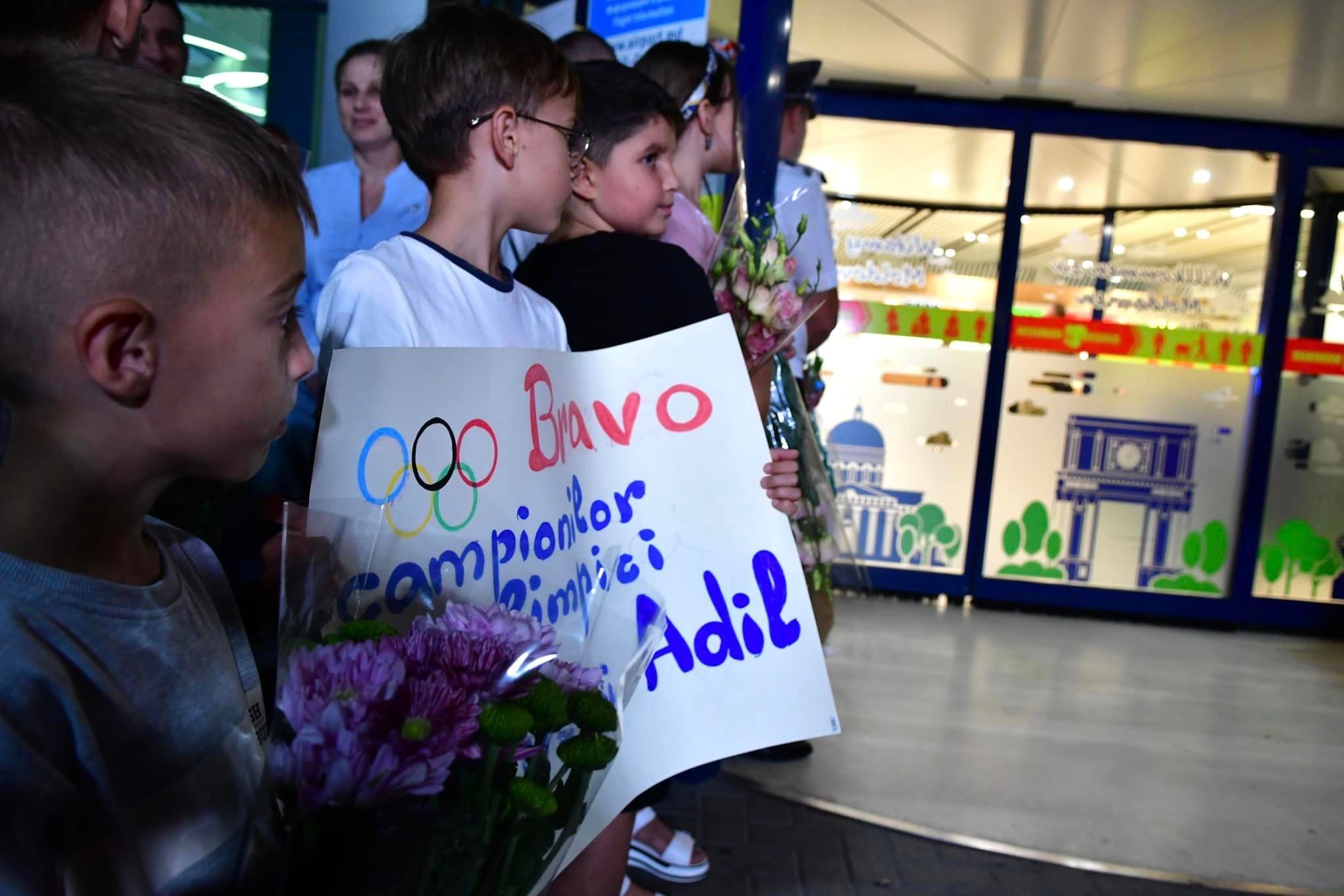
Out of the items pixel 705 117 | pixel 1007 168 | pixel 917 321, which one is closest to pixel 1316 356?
pixel 1007 168

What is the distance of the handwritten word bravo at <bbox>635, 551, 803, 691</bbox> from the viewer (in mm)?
1223

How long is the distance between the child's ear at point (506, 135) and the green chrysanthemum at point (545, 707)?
0.92m

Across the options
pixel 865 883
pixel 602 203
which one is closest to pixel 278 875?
pixel 602 203

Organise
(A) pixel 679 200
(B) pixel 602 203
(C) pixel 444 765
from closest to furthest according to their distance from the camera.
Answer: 1. (C) pixel 444 765
2. (B) pixel 602 203
3. (A) pixel 679 200

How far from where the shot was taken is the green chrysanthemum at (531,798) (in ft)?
2.00

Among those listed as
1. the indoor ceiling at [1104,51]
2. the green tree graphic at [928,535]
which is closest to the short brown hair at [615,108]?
the indoor ceiling at [1104,51]

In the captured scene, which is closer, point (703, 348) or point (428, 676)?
point (428, 676)

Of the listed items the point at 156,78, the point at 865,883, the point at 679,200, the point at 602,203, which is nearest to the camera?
the point at 156,78

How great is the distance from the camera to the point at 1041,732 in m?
4.01

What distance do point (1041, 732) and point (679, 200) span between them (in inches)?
112

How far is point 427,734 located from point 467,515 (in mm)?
437

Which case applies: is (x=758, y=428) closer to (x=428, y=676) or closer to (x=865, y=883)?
(x=428, y=676)

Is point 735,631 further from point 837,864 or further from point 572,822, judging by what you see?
point 837,864

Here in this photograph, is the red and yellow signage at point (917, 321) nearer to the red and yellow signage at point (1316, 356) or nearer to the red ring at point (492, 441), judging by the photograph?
the red and yellow signage at point (1316, 356)
